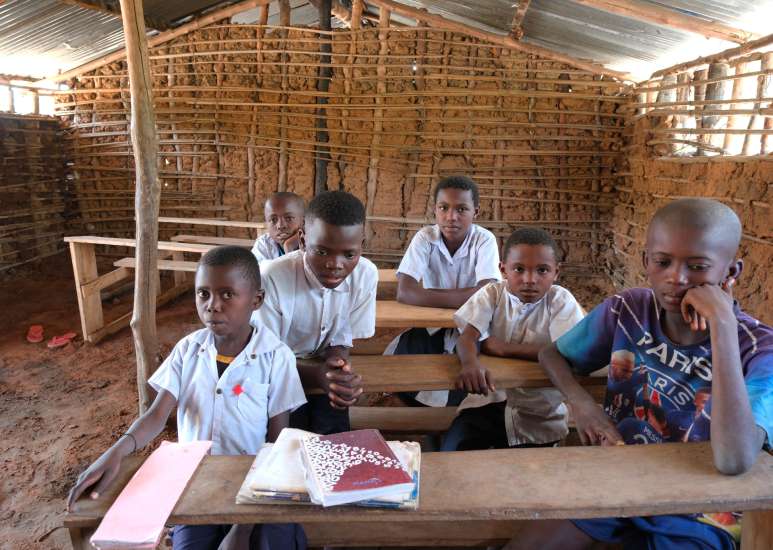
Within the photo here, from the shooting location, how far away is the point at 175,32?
6.68 metres

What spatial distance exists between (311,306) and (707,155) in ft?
13.8

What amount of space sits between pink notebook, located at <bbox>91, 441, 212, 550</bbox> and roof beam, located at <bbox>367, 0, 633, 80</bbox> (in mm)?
6030

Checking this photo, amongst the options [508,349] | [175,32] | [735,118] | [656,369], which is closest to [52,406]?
[508,349]

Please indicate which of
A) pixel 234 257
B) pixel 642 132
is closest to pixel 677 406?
pixel 234 257

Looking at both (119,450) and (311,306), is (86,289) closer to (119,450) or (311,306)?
(311,306)

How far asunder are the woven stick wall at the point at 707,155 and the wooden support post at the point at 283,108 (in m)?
4.28

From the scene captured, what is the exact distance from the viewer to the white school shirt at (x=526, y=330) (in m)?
1.88

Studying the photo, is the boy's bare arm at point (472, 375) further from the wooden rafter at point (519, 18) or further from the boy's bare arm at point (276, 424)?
the wooden rafter at point (519, 18)

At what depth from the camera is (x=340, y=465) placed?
3.23ft

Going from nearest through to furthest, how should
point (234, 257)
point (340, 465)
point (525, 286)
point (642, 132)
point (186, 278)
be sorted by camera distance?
point (340, 465)
point (234, 257)
point (525, 286)
point (642, 132)
point (186, 278)

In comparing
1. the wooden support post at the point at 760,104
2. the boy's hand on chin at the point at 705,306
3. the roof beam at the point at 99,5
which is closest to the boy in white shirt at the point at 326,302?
the boy's hand on chin at the point at 705,306

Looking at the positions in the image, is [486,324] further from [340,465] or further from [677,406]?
[340,465]

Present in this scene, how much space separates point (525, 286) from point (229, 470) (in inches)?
48.6

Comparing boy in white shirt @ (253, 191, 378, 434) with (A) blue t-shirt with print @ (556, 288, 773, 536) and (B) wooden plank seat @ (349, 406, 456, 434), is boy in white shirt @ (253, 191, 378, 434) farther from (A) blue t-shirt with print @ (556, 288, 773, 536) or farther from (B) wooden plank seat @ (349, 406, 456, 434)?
(A) blue t-shirt with print @ (556, 288, 773, 536)
